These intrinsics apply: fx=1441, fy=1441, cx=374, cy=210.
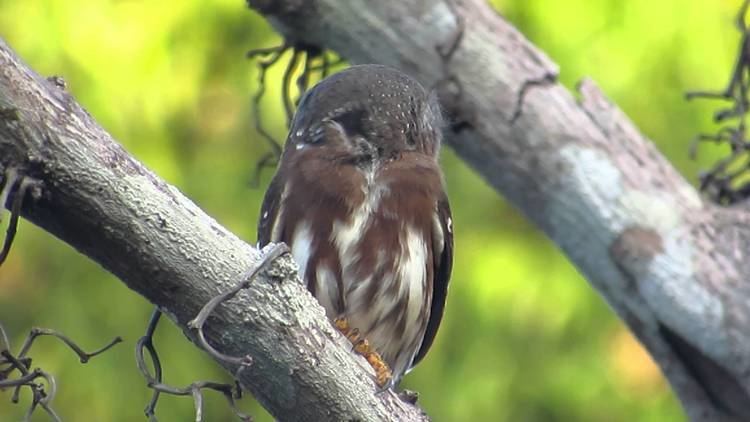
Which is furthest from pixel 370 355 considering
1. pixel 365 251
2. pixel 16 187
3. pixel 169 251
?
pixel 16 187

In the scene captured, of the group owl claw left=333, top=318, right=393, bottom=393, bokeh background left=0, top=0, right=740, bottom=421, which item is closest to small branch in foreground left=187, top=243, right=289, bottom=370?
owl claw left=333, top=318, right=393, bottom=393

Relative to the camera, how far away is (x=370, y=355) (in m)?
2.16

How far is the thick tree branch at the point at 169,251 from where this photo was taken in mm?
1565

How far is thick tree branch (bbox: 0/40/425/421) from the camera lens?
5.14 ft

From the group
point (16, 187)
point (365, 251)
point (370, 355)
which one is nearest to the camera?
point (16, 187)

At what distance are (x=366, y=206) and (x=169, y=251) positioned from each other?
2.71ft

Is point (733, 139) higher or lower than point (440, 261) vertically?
higher

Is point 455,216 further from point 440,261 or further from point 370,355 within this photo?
point 370,355

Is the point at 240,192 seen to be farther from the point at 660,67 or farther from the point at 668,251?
the point at 668,251

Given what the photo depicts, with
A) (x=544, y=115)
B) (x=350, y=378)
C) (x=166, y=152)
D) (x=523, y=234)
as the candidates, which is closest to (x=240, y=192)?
(x=166, y=152)

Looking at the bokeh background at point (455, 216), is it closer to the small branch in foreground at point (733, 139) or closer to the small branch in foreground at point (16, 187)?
the small branch in foreground at point (733, 139)

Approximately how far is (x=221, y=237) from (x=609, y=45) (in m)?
3.11

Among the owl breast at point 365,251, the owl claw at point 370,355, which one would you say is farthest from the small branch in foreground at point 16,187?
the owl breast at point 365,251

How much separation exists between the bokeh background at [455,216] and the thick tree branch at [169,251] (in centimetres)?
277
